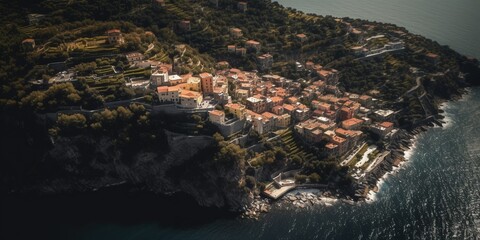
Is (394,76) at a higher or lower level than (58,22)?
lower

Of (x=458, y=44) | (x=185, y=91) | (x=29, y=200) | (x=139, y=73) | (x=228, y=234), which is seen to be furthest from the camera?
(x=458, y=44)

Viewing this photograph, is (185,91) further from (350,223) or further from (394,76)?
(394,76)

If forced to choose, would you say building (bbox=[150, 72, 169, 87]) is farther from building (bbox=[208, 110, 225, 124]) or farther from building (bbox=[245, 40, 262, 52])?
building (bbox=[245, 40, 262, 52])

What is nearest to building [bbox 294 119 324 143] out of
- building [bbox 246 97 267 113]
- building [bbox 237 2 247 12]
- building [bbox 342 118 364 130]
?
building [bbox 342 118 364 130]

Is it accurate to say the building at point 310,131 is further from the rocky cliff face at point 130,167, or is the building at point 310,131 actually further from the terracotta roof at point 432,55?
the terracotta roof at point 432,55

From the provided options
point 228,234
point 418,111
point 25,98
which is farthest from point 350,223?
point 25,98

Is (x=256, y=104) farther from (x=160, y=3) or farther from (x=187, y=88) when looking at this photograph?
(x=160, y=3)

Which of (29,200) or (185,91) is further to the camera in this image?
(185,91)

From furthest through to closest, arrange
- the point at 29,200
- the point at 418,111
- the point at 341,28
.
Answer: the point at 341,28 → the point at 418,111 → the point at 29,200
